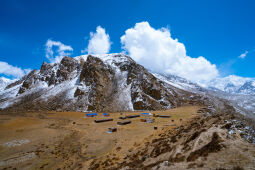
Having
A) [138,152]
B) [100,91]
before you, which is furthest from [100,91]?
[138,152]

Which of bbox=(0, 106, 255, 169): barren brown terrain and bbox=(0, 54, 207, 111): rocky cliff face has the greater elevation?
bbox=(0, 54, 207, 111): rocky cliff face

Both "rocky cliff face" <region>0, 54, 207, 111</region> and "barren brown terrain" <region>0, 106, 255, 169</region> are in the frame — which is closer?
"barren brown terrain" <region>0, 106, 255, 169</region>

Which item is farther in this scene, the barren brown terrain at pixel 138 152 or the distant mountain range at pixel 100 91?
the distant mountain range at pixel 100 91

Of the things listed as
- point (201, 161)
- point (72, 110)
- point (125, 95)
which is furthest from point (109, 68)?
point (201, 161)

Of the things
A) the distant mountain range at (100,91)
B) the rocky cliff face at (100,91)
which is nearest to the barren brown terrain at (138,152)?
the distant mountain range at (100,91)

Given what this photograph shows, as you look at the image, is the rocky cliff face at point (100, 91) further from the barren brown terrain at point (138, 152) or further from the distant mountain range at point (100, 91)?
the barren brown terrain at point (138, 152)

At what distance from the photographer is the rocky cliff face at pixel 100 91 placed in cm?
7769

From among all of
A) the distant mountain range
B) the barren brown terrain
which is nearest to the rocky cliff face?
the distant mountain range

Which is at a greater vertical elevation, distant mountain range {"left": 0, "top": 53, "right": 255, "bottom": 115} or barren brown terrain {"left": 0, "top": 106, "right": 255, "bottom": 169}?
distant mountain range {"left": 0, "top": 53, "right": 255, "bottom": 115}

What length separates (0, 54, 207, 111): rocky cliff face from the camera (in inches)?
3059

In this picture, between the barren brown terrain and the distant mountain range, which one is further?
the distant mountain range

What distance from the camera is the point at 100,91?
84812 mm

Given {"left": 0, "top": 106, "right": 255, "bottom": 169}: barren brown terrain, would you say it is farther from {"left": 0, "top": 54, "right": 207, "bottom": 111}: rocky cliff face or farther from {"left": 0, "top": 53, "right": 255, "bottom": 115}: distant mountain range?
{"left": 0, "top": 54, "right": 207, "bottom": 111}: rocky cliff face

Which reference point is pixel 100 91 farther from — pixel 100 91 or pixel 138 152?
pixel 138 152
